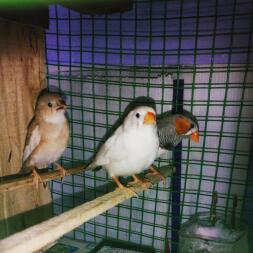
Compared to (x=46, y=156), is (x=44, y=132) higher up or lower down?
higher up

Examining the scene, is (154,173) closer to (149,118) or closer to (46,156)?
(149,118)

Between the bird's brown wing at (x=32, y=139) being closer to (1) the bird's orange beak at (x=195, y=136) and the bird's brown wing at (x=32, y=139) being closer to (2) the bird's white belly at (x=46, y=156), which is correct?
(2) the bird's white belly at (x=46, y=156)

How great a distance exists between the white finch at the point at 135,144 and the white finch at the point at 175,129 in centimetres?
25

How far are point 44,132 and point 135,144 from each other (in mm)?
550

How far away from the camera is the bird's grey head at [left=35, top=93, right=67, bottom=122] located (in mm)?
1768

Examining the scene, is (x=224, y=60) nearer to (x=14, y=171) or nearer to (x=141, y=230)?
(x=141, y=230)

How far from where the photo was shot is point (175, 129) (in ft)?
6.02

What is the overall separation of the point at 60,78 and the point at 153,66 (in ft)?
Result: 2.16

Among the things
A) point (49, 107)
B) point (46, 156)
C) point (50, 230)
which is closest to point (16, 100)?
point (49, 107)

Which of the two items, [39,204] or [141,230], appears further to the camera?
[141,230]

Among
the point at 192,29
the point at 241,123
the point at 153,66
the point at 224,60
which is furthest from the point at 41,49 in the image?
the point at 241,123

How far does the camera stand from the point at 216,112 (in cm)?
191

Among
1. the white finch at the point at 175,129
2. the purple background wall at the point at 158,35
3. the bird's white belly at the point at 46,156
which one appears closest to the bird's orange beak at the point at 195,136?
the white finch at the point at 175,129

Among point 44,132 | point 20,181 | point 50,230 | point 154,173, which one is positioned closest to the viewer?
point 50,230
